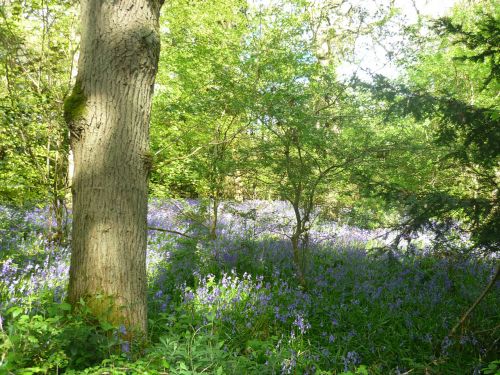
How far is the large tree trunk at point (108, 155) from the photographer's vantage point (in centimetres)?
289

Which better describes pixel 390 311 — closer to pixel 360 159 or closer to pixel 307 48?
pixel 360 159

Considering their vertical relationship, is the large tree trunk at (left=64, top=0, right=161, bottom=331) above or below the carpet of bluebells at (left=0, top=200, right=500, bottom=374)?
above

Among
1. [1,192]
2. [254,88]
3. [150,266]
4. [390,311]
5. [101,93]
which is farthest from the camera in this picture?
[1,192]

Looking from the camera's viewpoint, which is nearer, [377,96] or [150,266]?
[377,96]

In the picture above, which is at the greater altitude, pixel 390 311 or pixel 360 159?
pixel 360 159

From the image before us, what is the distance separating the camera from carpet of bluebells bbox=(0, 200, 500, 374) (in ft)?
8.48

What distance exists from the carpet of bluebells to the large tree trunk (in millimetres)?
270

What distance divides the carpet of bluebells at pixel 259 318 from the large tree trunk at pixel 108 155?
10.6 inches

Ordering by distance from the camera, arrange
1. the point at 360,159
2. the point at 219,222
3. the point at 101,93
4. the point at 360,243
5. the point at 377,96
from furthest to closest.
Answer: the point at 219,222 → the point at 360,243 → the point at 360,159 → the point at 377,96 → the point at 101,93

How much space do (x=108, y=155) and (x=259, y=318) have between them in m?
2.27

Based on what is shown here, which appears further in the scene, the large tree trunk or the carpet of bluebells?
the large tree trunk

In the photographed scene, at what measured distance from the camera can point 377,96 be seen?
4125 millimetres

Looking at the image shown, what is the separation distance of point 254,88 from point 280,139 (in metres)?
0.79

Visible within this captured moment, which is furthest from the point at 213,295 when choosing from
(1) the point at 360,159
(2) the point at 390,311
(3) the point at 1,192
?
(3) the point at 1,192
